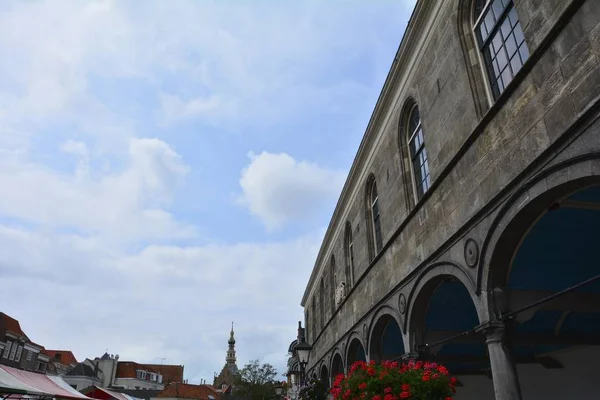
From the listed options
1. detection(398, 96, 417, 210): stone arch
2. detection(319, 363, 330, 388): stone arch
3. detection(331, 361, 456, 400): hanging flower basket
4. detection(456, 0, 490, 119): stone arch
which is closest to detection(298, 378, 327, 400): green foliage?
detection(319, 363, 330, 388): stone arch

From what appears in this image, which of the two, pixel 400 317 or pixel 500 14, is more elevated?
pixel 500 14

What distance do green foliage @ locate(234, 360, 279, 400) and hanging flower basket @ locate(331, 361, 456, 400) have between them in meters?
47.5

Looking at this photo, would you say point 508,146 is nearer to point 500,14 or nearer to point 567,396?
point 500,14

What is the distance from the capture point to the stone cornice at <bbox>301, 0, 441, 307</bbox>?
10.1 m

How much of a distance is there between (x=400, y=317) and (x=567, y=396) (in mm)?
6361

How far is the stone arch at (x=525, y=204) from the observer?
5055mm

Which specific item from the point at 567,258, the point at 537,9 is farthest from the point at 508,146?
the point at 567,258

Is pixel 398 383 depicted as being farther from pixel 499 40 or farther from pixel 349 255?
pixel 349 255

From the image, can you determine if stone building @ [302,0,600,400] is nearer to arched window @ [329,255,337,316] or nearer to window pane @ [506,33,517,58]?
window pane @ [506,33,517,58]

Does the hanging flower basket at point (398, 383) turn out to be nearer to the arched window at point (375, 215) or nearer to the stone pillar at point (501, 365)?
the stone pillar at point (501, 365)

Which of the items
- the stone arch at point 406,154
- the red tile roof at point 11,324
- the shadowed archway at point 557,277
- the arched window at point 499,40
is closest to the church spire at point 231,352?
the red tile roof at point 11,324

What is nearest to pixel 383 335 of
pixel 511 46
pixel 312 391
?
pixel 312 391

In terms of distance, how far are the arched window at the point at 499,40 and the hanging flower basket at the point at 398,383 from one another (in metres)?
4.79

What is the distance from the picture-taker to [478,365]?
50.4 feet
